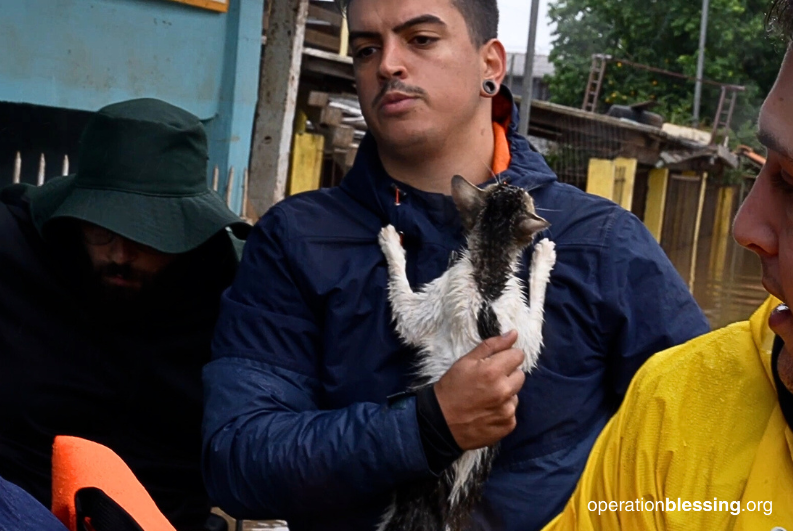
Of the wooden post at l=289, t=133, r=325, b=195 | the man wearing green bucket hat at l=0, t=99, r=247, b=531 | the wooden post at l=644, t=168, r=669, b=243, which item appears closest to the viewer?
the man wearing green bucket hat at l=0, t=99, r=247, b=531

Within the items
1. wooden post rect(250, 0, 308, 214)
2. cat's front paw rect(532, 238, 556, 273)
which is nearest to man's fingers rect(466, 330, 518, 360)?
cat's front paw rect(532, 238, 556, 273)

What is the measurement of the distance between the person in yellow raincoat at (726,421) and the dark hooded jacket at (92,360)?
1791mm

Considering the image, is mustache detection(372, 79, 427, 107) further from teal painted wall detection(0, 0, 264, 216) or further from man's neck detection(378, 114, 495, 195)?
teal painted wall detection(0, 0, 264, 216)

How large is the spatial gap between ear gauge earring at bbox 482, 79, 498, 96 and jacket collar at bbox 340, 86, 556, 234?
6.1 inches

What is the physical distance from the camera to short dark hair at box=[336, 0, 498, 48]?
274 cm

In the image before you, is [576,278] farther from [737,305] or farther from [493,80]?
[737,305]

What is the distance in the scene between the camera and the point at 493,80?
284 centimetres

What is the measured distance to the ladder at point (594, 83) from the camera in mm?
26406

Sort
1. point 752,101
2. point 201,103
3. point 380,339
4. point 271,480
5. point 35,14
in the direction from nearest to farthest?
point 271,480 < point 380,339 < point 35,14 < point 201,103 < point 752,101

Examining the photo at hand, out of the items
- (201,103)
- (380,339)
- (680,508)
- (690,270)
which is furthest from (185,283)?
(690,270)

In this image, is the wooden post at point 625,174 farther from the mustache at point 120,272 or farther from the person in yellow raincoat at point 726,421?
the person in yellow raincoat at point 726,421

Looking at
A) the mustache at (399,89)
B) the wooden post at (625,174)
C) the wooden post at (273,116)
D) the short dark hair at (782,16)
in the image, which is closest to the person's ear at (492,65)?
the mustache at (399,89)

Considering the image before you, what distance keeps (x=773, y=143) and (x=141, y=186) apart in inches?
87.3

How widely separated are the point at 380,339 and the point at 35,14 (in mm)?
5385
